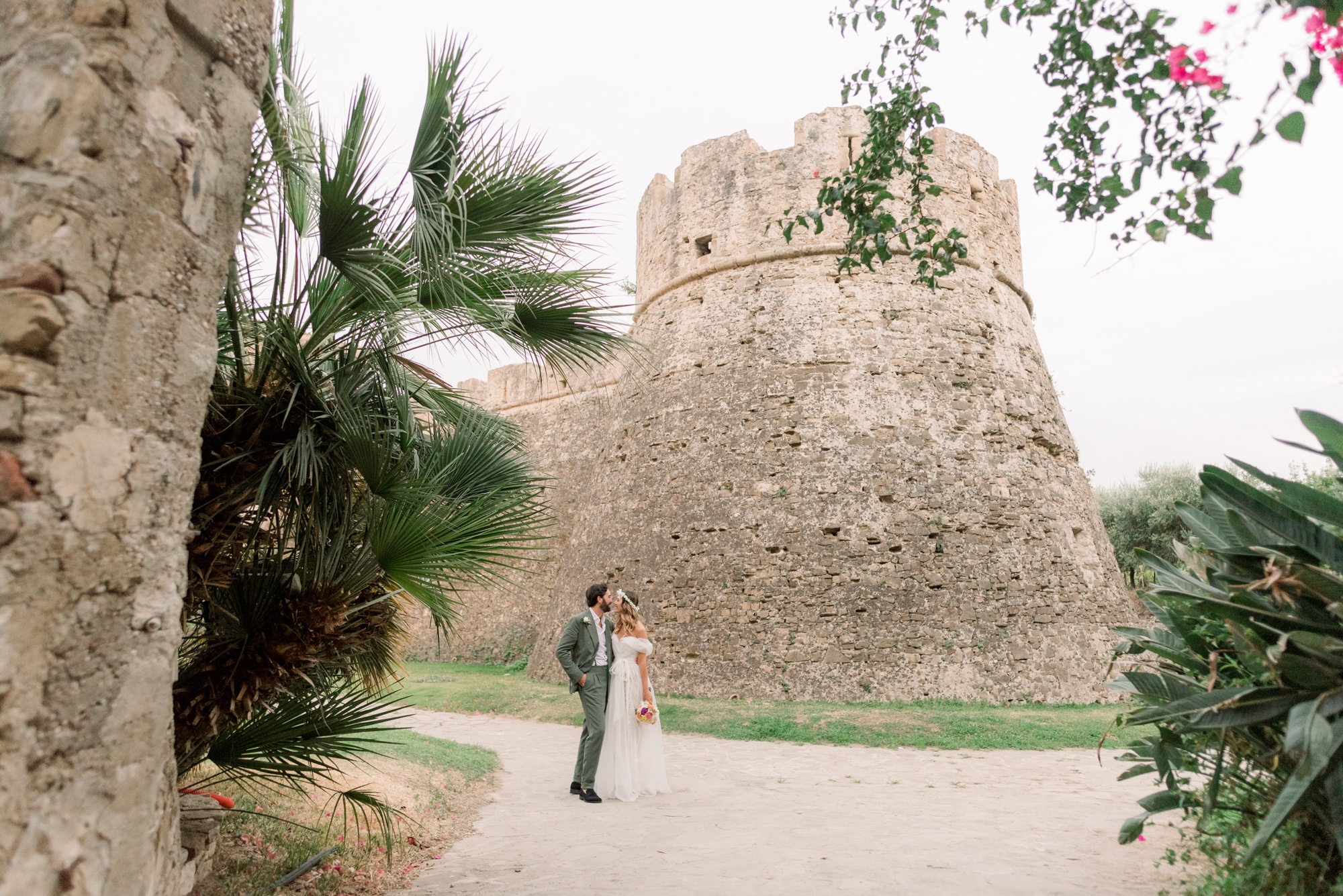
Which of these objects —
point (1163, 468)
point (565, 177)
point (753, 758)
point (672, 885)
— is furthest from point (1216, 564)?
point (1163, 468)

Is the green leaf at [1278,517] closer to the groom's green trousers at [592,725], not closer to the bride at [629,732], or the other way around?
the bride at [629,732]

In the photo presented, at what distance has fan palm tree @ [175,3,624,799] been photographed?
3.08 meters

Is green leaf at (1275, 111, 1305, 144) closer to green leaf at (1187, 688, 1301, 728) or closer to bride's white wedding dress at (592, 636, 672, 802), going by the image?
green leaf at (1187, 688, 1301, 728)

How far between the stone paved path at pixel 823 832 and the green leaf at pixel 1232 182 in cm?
263

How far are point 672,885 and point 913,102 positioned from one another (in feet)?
12.6

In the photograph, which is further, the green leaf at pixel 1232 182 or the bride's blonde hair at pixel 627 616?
the bride's blonde hair at pixel 627 616

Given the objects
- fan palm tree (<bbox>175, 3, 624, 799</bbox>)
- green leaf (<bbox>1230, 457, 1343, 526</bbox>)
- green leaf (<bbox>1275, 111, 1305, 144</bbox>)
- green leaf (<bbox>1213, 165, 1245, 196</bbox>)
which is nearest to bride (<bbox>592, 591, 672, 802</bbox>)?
fan palm tree (<bbox>175, 3, 624, 799</bbox>)

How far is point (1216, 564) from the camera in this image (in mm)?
3076

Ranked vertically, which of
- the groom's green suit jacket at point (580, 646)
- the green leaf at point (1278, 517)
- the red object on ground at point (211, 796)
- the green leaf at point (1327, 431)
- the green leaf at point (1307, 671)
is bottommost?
the red object on ground at point (211, 796)

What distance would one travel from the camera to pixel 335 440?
11.0 feet

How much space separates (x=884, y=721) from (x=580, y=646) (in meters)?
3.73

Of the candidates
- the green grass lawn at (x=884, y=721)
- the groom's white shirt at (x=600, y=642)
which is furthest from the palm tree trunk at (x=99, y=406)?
the green grass lawn at (x=884, y=721)

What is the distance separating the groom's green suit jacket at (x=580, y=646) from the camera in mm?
5477

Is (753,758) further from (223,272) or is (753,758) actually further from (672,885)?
(223,272)
